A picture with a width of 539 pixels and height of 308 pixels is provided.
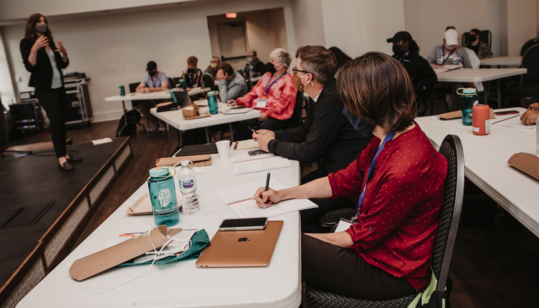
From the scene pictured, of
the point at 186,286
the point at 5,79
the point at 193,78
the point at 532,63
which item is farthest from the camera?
the point at 5,79

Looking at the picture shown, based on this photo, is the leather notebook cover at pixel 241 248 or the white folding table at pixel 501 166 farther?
the white folding table at pixel 501 166

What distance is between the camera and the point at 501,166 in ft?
4.59

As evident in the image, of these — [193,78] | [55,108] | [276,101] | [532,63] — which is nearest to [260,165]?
[276,101]

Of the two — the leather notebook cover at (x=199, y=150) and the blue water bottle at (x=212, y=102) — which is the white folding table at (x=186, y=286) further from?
the blue water bottle at (x=212, y=102)

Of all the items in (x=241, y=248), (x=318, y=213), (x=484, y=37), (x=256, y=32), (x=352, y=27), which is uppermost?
(x=256, y=32)

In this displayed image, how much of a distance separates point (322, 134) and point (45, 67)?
2.97 meters

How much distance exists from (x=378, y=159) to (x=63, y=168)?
3.80 meters

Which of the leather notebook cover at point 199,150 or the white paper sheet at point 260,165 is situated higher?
the leather notebook cover at point 199,150

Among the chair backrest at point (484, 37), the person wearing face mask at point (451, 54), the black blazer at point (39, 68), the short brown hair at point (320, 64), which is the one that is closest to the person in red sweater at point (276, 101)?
the short brown hair at point (320, 64)

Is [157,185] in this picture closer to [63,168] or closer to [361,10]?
[63,168]

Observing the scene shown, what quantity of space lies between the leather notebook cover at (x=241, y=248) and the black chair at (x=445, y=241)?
0.28 meters

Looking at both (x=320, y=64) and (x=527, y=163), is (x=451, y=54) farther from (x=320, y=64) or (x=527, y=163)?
(x=527, y=163)

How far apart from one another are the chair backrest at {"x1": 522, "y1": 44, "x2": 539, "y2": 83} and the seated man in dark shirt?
377 cm

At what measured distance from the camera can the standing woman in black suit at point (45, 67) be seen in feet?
11.5
